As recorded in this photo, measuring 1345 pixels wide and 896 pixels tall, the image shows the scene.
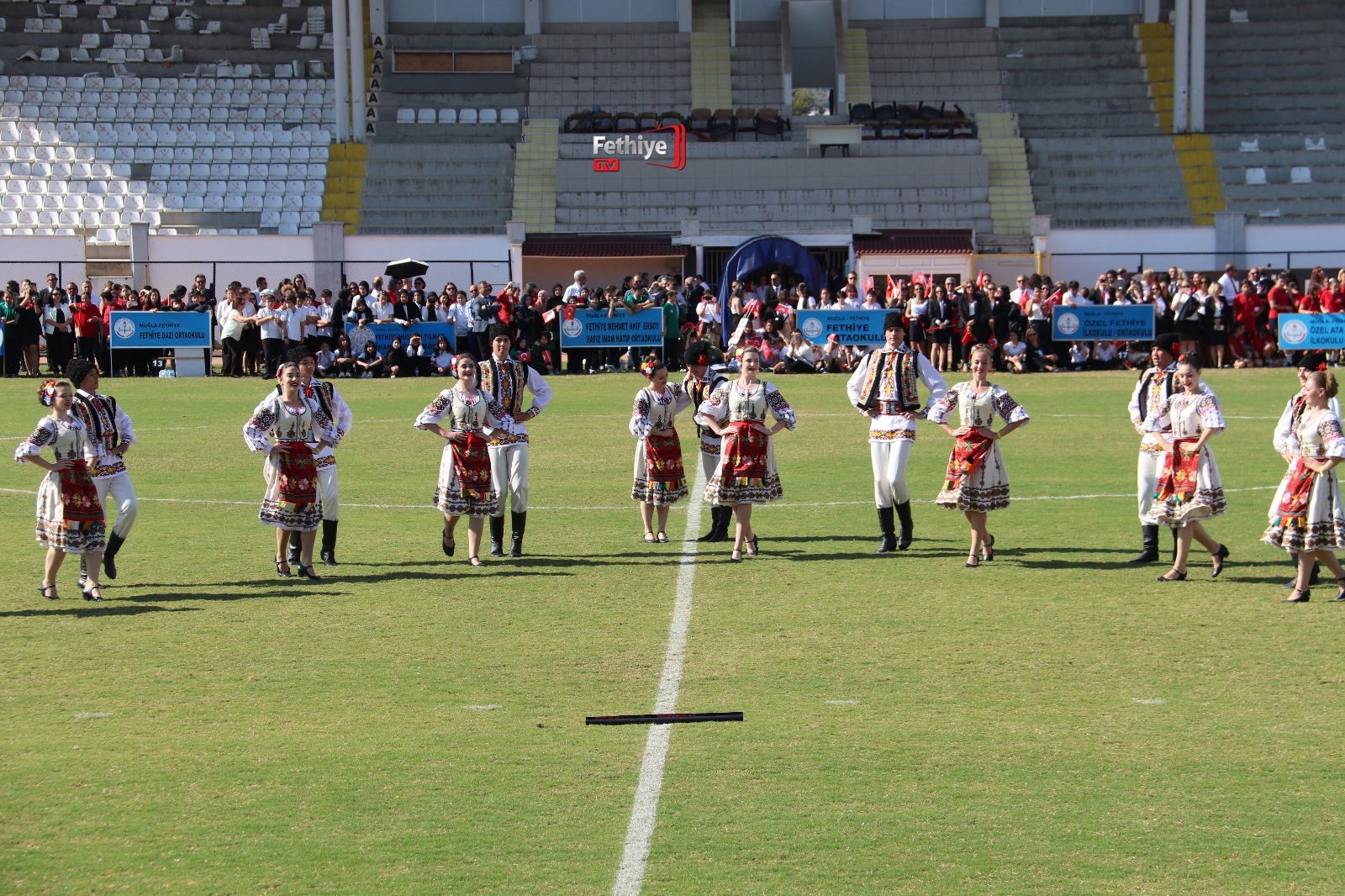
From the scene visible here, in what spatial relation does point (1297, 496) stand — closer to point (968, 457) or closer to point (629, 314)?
point (968, 457)

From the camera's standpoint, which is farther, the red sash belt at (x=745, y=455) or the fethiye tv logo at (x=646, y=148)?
the fethiye tv logo at (x=646, y=148)

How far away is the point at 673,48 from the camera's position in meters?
48.2

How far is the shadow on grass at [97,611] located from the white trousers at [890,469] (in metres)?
5.68

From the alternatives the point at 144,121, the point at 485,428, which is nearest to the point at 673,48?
the point at 144,121

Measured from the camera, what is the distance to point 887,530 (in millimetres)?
13742

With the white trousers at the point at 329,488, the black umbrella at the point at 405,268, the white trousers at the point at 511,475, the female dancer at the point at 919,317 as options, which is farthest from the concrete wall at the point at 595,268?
the white trousers at the point at 329,488

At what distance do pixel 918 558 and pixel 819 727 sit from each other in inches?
206

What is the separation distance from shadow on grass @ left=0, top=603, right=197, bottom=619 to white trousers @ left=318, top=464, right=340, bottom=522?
1.80 metres

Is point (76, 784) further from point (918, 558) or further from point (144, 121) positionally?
point (144, 121)

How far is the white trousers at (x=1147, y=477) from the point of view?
12.9 metres

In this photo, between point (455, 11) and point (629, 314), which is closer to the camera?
point (629, 314)

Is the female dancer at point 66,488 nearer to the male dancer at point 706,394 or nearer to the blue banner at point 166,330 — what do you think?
the male dancer at point 706,394

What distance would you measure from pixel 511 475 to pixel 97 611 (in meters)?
3.67

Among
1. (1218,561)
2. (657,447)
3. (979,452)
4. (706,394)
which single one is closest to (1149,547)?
(1218,561)
